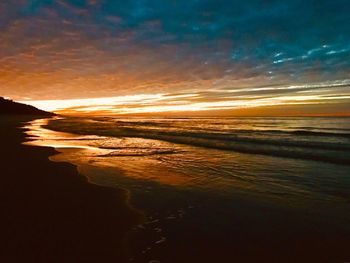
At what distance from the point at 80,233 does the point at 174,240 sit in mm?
1597

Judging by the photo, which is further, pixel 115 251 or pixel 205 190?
pixel 205 190

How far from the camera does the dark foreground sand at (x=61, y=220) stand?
15.1 ft

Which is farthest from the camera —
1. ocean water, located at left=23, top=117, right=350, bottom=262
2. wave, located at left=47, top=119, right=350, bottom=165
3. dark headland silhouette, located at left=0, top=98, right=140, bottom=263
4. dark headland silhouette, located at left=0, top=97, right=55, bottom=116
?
dark headland silhouette, located at left=0, top=97, right=55, bottom=116

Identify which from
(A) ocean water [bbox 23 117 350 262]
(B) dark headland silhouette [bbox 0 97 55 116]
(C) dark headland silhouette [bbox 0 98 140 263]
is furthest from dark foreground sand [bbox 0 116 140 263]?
(B) dark headland silhouette [bbox 0 97 55 116]

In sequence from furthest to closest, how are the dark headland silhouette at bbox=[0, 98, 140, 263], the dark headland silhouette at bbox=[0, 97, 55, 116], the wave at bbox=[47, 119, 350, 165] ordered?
the dark headland silhouette at bbox=[0, 97, 55, 116]
the wave at bbox=[47, 119, 350, 165]
the dark headland silhouette at bbox=[0, 98, 140, 263]

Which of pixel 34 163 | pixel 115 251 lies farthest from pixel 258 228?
pixel 34 163

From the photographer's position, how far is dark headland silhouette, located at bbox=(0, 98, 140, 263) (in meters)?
4.59

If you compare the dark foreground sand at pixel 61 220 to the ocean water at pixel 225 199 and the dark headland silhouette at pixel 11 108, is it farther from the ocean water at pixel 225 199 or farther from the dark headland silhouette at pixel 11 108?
the dark headland silhouette at pixel 11 108

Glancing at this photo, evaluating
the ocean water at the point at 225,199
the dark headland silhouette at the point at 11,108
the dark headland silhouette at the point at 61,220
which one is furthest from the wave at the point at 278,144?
the dark headland silhouette at the point at 11,108

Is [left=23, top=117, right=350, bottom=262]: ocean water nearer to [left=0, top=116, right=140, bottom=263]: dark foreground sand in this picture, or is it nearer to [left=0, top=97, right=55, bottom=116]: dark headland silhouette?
[left=0, top=116, right=140, bottom=263]: dark foreground sand

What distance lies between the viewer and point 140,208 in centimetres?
697

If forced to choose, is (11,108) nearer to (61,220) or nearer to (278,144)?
(278,144)

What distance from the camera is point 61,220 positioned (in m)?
5.97

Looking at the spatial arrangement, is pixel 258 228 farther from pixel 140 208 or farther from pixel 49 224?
pixel 49 224
